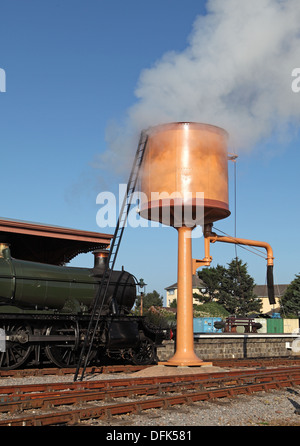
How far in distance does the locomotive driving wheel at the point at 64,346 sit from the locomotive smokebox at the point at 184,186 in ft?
10.2

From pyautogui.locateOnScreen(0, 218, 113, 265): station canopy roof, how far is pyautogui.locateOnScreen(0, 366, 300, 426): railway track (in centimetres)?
733

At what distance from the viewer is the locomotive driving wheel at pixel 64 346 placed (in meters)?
15.4

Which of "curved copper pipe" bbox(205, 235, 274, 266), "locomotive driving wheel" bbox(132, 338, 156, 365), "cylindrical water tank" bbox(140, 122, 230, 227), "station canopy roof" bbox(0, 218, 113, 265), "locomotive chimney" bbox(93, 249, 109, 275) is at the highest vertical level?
"cylindrical water tank" bbox(140, 122, 230, 227)

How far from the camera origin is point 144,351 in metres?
17.7

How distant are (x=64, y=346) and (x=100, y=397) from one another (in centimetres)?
660

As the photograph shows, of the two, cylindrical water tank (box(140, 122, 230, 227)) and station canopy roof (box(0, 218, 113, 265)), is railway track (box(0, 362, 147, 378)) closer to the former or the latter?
station canopy roof (box(0, 218, 113, 265))

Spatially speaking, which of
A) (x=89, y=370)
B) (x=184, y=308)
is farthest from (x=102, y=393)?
(x=184, y=308)

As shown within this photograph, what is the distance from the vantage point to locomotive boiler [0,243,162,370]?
14.9 meters

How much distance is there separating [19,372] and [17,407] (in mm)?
6302

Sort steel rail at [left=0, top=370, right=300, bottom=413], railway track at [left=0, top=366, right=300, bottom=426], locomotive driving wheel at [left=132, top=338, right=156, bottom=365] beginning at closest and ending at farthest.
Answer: railway track at [left=0, top=366, right=300, bottom=426] → steel rail at [left=0, top=370, right=300, bottom=413] → locomotive driving wheel at [left=132, top=338, right=156, bottom=365]

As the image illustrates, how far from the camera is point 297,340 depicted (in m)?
26.3

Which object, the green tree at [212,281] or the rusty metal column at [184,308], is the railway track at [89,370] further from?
the green tree at [212,281]

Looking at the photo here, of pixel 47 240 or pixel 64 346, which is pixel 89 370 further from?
pixel 47 240

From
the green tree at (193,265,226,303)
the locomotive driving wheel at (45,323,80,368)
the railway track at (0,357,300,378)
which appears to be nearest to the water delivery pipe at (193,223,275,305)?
the railway track at (0,357,300,378)
